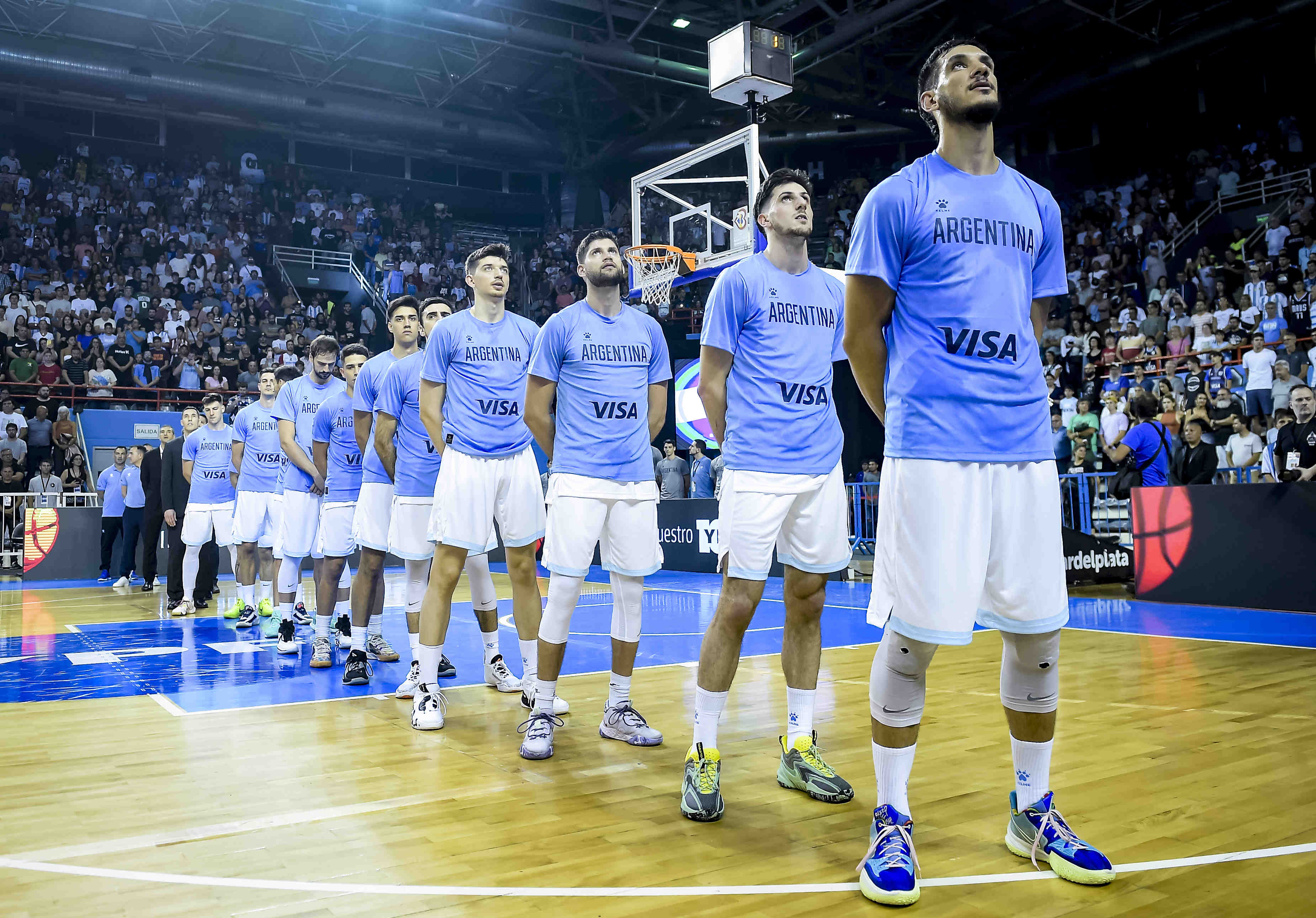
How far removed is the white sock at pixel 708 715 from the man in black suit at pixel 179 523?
8.77 meters

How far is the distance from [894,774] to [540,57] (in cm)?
2284

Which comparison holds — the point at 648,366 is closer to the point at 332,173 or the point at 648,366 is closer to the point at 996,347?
the point at 996,347

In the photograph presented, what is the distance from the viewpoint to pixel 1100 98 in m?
21.8

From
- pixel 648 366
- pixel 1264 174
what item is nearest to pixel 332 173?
pixel 1264 174

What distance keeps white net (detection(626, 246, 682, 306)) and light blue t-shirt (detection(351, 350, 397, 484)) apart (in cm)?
707

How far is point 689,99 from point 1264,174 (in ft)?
40.2

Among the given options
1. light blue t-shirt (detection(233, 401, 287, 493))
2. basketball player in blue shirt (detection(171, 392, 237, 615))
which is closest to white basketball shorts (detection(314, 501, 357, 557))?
light blue t-shirt (detection(233, 401, 287, 493))

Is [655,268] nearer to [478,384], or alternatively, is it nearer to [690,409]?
[690,409]

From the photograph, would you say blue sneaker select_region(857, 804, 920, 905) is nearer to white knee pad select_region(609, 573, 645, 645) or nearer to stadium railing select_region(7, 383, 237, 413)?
white knee pad select_region(609, 573, 645, 645)

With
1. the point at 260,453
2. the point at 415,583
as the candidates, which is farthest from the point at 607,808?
the point at 260,453

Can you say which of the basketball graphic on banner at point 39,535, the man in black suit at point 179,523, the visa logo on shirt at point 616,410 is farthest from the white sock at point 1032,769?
the basketball graphic on banner at point 39,535

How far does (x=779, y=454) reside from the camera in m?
3.77

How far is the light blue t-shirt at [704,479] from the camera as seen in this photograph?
1584 centimetres

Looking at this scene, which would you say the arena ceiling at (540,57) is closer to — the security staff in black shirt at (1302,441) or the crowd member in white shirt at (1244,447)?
the crowd member in white shirt at (1244,447)
